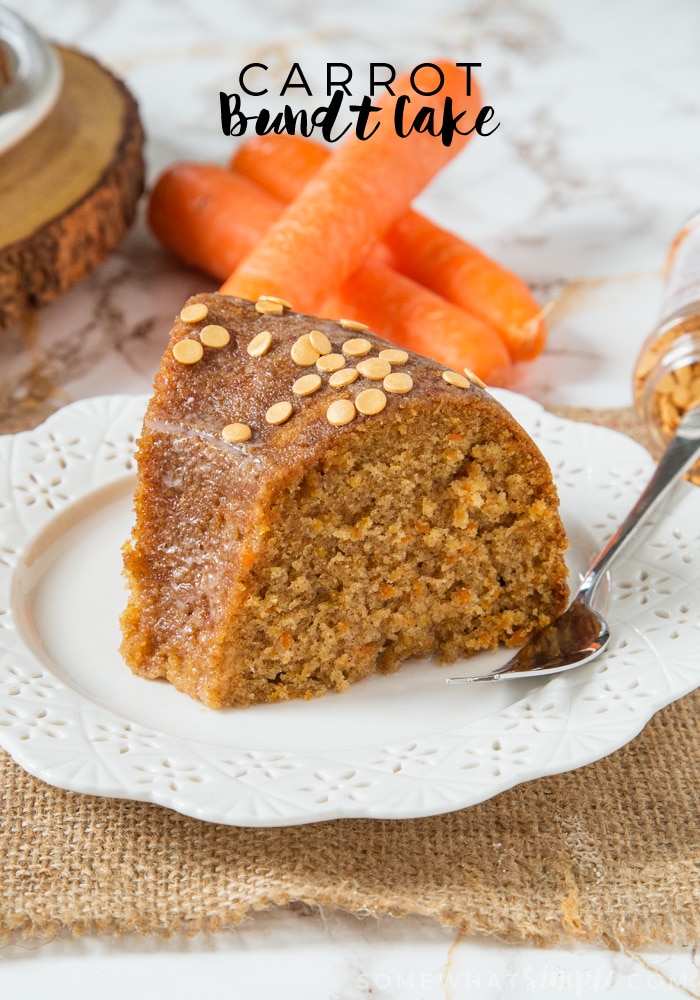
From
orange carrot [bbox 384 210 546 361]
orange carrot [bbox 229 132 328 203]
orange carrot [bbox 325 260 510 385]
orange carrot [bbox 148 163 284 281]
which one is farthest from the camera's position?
orange carrot [bbox 229 132 328 203]

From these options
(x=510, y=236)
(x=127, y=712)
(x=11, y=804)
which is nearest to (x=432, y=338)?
(x=510, y=236)

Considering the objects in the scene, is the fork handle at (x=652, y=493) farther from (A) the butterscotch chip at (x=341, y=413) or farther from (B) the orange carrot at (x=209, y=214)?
(B) the orange carrot at (x=209, y=214)

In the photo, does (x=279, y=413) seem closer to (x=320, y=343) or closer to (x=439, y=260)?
(x=320, y=343)

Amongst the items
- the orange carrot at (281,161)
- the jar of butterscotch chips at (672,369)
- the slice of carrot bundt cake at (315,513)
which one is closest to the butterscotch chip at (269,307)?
the slice of carrot bundt cake at (315,513)

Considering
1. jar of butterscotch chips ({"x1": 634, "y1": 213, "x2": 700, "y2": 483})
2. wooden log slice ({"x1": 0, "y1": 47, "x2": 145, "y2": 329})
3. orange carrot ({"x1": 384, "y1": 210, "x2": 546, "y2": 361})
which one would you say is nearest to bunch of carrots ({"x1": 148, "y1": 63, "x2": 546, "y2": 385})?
orange carrot ({"x1": 384, "y1": 210, "x2": 546, "y2": 361})

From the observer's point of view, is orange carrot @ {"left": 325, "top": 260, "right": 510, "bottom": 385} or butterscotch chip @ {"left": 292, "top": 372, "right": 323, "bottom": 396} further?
orange carrot @ {"left": 325, "top": 260, "right": 510, "bottom": 385}

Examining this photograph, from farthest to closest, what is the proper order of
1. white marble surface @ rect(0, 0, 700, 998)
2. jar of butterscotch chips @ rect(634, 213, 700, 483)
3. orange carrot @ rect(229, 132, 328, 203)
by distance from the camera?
1. orange carrot @ rect(229, 132, 328, 203)
2. jar of butterscotch chips @ rect(634, 213, 700, 483)
3. white marble surface @ rect(0, 0, 700, 998)

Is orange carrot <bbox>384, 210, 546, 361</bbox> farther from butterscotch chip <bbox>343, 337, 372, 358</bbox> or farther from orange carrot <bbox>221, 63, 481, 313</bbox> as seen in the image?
butterscotch chip <bbox>343, 337, 372, 358</bbox>
